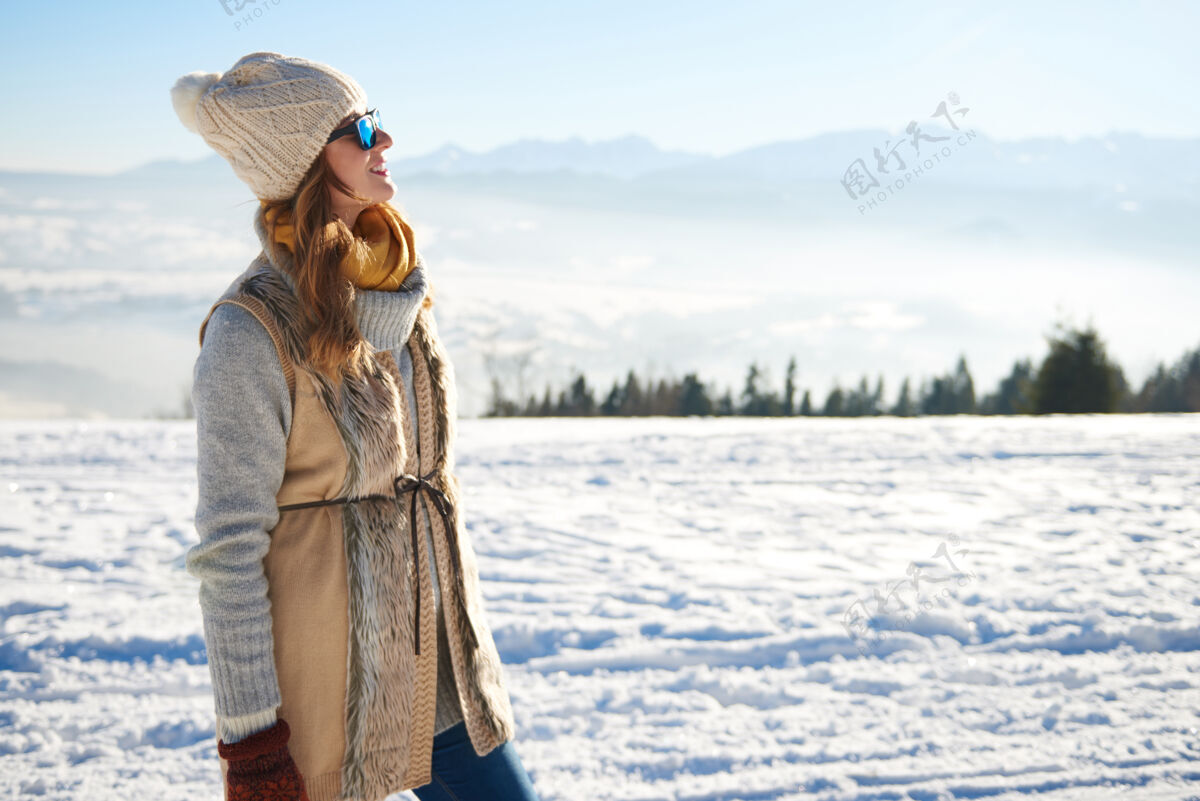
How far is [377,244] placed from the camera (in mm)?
1617

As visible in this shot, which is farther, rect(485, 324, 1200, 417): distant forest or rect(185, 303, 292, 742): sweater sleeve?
rect(485, 324, 1200, 417): distant forest

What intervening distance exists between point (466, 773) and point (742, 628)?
2889 millimetres

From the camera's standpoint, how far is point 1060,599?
471cm

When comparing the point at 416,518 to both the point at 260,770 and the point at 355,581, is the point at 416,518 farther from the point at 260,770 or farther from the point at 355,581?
the point at 260,770

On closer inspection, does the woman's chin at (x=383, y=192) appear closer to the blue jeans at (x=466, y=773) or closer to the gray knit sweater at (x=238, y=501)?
the gray knit sweater at (x=238, y=501)

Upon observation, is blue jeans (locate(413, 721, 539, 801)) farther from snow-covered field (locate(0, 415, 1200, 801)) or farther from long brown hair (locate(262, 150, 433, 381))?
snow-covered field (locate(0, 415, 1200, 801))

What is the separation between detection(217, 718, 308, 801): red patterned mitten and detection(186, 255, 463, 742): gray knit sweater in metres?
0.02

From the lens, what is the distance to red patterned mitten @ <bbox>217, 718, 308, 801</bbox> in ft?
4.45

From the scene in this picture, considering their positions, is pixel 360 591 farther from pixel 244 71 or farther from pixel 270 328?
pixel 244 71

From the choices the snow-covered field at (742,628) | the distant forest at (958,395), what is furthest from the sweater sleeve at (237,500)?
the distant forest at (958,395)

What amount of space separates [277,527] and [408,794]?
6.13 feet

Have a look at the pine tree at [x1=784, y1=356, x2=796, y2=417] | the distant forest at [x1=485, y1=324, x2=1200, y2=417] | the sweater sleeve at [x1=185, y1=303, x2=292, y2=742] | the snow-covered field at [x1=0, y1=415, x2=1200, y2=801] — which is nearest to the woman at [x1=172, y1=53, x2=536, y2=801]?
the sweater sleeve at [x1=185, y1=303, x2=292, y2=742]

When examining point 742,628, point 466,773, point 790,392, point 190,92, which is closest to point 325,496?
point 466,773

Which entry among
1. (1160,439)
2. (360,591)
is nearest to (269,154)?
(360,591)
